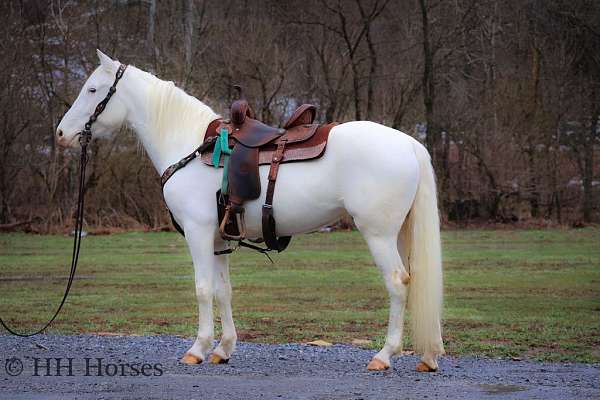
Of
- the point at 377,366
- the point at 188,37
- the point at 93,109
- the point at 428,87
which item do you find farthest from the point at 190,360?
the point at 428,87

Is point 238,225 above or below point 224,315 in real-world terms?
above

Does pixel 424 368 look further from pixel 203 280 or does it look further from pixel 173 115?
pixel 173 115

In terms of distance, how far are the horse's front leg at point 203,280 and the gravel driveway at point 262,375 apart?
0.52ft

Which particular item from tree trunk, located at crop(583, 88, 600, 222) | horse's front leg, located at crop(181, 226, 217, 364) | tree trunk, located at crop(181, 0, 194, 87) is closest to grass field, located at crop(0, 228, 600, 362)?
horse's front leg, located at crop(181, 226, 217, 364)

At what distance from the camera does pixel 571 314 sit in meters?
11.7

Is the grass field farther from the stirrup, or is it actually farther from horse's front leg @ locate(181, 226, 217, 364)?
the stirrup

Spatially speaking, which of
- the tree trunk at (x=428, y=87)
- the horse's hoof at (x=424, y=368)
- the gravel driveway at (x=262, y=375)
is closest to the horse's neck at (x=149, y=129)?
the gravel driveway at (x=262, y=375)

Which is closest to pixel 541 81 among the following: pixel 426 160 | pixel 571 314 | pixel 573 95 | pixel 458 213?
pixel 573 95

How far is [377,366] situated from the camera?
7164 millimetres

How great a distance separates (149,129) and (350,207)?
6.39 feet

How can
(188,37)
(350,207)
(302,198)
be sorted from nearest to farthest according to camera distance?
1. (350,207)
2. (302,198)
3. (188,37)

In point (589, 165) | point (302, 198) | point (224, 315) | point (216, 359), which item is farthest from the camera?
point (589, 165)

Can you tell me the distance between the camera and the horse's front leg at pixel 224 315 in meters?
7.71

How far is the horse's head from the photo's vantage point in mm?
7914
